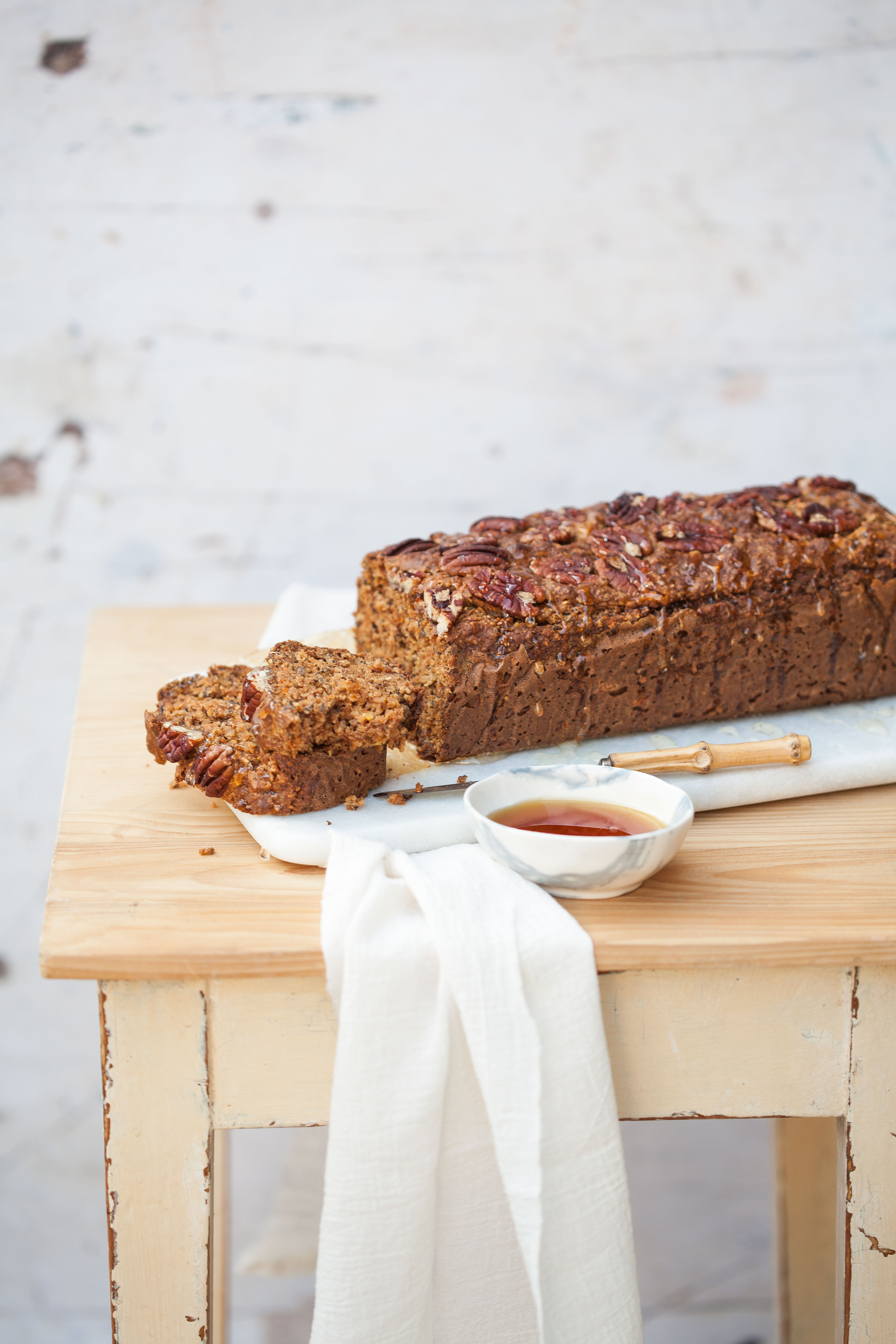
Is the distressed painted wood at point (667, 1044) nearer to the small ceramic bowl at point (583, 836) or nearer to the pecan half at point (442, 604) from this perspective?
the small ceramic bowl at point (583, 836)

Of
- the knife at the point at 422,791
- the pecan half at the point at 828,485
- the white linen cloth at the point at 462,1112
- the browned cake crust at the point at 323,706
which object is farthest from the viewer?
the pecan half at the point at 828,485

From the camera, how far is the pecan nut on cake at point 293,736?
1553 millimetres

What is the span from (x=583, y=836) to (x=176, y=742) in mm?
595

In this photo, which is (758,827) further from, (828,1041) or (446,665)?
(446,665)

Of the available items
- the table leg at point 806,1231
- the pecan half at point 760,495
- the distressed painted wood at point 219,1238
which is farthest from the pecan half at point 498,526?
the table leg at point 806,1231

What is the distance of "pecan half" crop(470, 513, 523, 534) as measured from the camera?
79.4 inches

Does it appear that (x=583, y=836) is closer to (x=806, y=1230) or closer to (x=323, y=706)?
(x=323, y=706)

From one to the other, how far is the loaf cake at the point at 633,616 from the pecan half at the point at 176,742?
14.6 inches

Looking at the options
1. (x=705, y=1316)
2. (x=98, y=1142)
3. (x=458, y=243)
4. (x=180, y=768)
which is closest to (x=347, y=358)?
(x=458, y=243)

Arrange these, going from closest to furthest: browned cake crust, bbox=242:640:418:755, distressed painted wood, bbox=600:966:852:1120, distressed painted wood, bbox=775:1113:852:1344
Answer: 1. distressed painted wood, bbox=600:966:852:1120
2. browned cake crust, bbox=242:640:418:755
3. distressed painted wood, bbox=775:1113:852:1344

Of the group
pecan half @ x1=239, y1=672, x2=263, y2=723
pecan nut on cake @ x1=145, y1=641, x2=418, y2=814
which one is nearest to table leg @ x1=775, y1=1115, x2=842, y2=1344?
pecan nut on cake @ x1=145, y1=641, x2=418, y2=814

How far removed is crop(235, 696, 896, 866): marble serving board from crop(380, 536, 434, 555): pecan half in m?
0.36

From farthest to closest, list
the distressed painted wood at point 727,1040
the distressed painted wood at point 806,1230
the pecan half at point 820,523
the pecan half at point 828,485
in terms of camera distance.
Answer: the distressed painted wood at point 806,1230 < the pecan half at point 828,485 < the pecan half at point 820,523 < the distressed painted wood at point 727,1040

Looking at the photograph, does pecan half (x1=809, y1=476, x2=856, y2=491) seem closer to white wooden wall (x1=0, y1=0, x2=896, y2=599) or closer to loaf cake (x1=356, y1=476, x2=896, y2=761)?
loaf cake (x1=356, y1=476, x2=896, y2=761)
